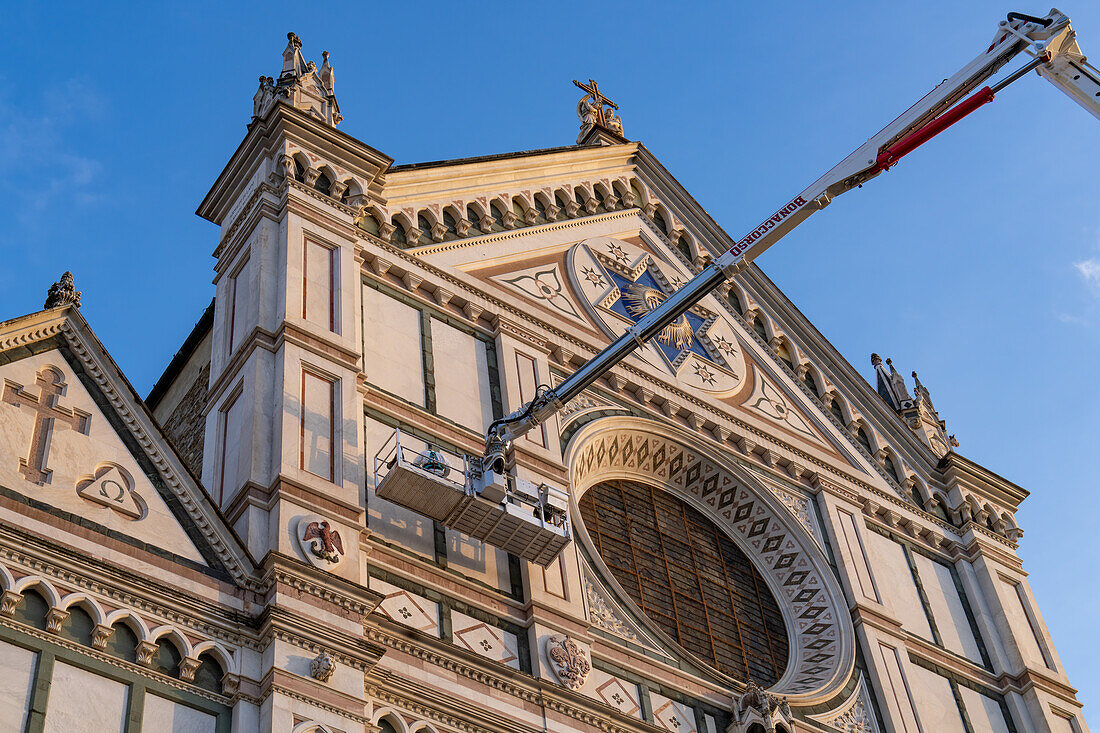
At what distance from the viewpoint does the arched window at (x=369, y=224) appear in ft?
67.4

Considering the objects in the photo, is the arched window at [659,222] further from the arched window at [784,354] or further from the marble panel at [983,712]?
the marble panel at [983,712]

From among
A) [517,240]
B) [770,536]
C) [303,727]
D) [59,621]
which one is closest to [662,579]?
[770,536]

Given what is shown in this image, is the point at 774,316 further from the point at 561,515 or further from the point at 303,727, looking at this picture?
the point at 303,727

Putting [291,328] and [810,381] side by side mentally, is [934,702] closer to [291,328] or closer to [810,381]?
[810,381]

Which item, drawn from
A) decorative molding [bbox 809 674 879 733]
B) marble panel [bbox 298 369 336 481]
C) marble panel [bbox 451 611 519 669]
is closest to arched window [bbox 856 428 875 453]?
decorative molding [bbox 809 674 879 733]

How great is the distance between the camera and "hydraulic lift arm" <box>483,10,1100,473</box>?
20.2 m

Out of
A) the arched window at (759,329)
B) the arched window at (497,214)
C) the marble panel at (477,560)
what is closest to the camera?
the marble panel at (477,560)

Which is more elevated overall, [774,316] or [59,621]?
[774,316]

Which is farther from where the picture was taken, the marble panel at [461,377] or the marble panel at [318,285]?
the marble panel at [461,377]

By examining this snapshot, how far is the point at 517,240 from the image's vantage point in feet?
75.6

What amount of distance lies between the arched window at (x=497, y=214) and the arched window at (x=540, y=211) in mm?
769

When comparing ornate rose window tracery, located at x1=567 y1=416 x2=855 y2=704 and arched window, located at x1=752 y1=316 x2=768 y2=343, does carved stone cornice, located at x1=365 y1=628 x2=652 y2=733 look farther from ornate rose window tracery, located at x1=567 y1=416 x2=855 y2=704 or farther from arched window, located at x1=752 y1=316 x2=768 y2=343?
arched window, located at x1=752 y1=316 x2=768 y2=343

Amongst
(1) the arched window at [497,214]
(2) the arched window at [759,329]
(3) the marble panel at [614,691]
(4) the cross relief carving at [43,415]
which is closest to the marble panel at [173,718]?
(4) the cross relief carving at [43,415]

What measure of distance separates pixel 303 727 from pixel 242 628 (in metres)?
1.14
